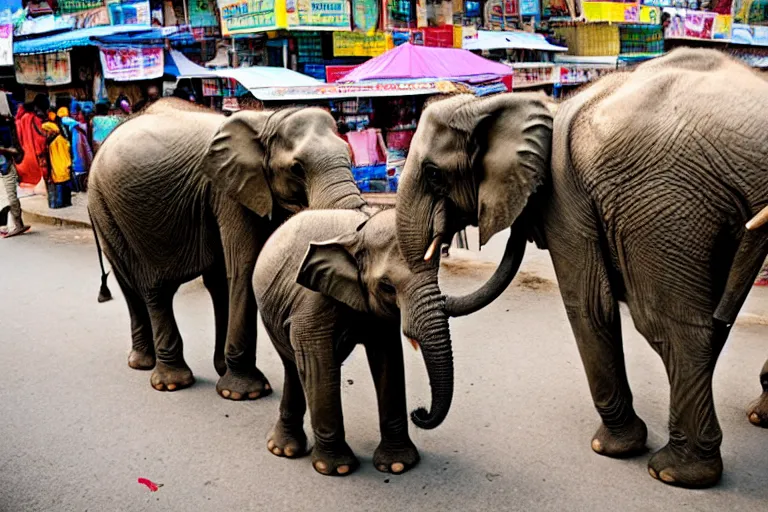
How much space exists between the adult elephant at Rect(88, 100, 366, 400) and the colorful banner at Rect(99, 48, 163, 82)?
752 centimetres

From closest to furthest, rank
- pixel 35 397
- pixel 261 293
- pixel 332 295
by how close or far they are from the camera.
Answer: pixel 332 295, pixel 261 293, pixel 35 397

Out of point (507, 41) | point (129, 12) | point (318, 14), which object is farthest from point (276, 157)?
point (507, 41)

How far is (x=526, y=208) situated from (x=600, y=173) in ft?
1.43

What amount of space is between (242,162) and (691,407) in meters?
2.81

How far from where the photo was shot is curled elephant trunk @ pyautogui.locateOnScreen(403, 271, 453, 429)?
3238mm

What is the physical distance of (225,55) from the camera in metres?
13.2

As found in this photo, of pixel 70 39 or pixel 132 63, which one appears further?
pixel 70 39

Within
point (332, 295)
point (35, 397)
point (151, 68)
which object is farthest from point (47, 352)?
point (151, 68)

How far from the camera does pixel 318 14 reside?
40.2 feet

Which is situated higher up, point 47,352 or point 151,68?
point 151,68

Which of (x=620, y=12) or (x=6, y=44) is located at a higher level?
(x=620, y=12)

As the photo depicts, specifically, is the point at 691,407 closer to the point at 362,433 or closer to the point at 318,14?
the point at 362,433

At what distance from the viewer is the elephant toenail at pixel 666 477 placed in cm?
369

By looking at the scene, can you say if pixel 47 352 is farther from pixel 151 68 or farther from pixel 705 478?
pixel 151 68
